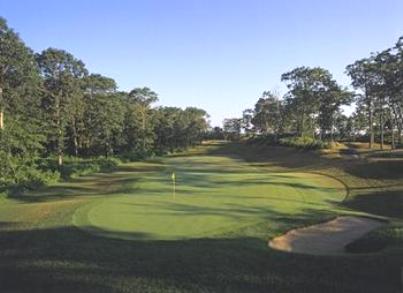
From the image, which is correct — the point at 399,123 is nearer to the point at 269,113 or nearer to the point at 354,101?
the point at 354,101

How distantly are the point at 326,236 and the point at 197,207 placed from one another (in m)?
5.98

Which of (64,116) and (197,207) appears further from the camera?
(64,116)

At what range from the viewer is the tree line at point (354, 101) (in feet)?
181

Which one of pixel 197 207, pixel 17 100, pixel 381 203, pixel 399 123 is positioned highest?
pixel 17 100

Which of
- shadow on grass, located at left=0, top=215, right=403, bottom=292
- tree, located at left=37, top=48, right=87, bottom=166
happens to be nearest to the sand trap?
shadow on grass, located at left=0, top=215, right=403, bottom=292

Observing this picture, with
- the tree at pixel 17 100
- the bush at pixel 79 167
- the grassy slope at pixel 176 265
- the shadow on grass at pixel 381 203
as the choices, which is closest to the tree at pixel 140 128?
the bush at pixel 79 167

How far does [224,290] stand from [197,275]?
42.0 inches

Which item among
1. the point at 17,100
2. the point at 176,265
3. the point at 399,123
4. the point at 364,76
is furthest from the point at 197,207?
the point at 399,123

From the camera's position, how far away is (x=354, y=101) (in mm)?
77000

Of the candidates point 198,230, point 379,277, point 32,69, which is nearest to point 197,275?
point 379,277

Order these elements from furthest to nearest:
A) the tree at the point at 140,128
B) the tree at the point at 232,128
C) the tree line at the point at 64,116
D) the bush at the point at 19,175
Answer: the tree at the point at 232,128
the tree at the point at 140,128
the tree line at the point at 64,116
the bush at the point at 19,175

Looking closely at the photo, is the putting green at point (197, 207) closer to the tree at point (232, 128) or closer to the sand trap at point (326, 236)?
the sand trap at point (326, 236)

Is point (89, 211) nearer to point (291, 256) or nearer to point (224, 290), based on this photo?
point (291, 256)

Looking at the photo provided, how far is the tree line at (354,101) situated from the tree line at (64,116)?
76.6ft
